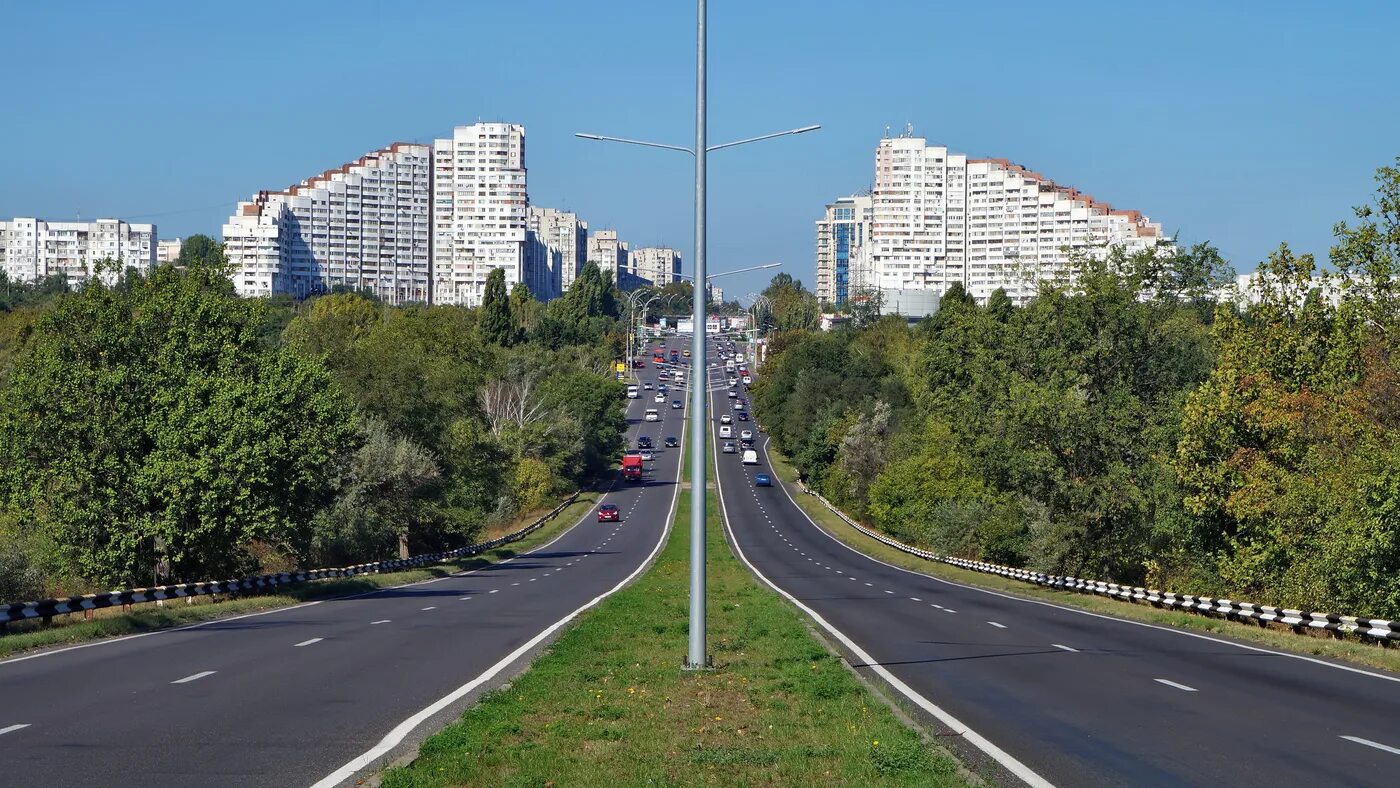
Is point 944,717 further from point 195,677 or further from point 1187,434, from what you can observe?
point 1187,434

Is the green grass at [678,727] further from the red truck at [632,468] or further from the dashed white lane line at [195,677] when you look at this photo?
the red truck at [632,468]

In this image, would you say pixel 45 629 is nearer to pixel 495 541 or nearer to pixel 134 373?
pixel 134 373

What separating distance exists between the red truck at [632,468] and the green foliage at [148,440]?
7317cm

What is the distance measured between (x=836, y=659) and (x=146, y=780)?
10.6m

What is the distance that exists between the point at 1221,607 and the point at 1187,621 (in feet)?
3.96

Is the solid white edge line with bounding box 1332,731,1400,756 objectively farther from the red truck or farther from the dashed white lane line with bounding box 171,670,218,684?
the red truck

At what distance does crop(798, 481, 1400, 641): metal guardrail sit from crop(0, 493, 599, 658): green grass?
20404 millimetres

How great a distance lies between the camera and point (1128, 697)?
15438mm

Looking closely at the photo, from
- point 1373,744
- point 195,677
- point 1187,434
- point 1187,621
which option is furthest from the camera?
point 1187,434

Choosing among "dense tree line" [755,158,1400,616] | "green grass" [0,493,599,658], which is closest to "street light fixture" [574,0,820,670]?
"green grass" [0,493,599,658]

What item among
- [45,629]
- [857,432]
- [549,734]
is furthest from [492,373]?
[549,734]

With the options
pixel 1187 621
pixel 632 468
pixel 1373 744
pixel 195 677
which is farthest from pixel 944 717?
pixel 632 468

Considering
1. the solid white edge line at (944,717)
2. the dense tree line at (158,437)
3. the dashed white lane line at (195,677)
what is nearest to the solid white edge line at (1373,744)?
the solid white edge line at (944,717)

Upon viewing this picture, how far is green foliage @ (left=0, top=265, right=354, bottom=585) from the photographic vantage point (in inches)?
1337
